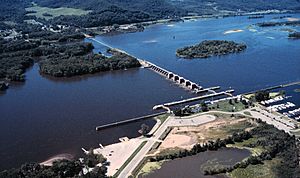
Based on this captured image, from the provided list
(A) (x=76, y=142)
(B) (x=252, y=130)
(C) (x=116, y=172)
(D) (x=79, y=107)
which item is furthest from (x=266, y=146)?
(D) (x=79, y=107)

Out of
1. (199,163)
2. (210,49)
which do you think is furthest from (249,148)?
(210,49)

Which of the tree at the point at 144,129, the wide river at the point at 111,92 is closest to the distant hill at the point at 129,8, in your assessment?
the wide river at the point at 111,92

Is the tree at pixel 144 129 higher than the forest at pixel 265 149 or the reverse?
higher

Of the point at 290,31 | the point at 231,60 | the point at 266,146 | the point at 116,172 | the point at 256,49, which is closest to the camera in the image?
the point at 116,172

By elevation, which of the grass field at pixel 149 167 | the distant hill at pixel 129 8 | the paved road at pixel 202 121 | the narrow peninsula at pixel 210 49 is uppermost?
the distant hill at pixel 129 8

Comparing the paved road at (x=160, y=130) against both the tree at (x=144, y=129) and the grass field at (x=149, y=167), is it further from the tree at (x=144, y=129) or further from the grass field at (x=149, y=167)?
the tree at (x=144, y=129)

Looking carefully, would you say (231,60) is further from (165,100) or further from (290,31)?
(290,31)
